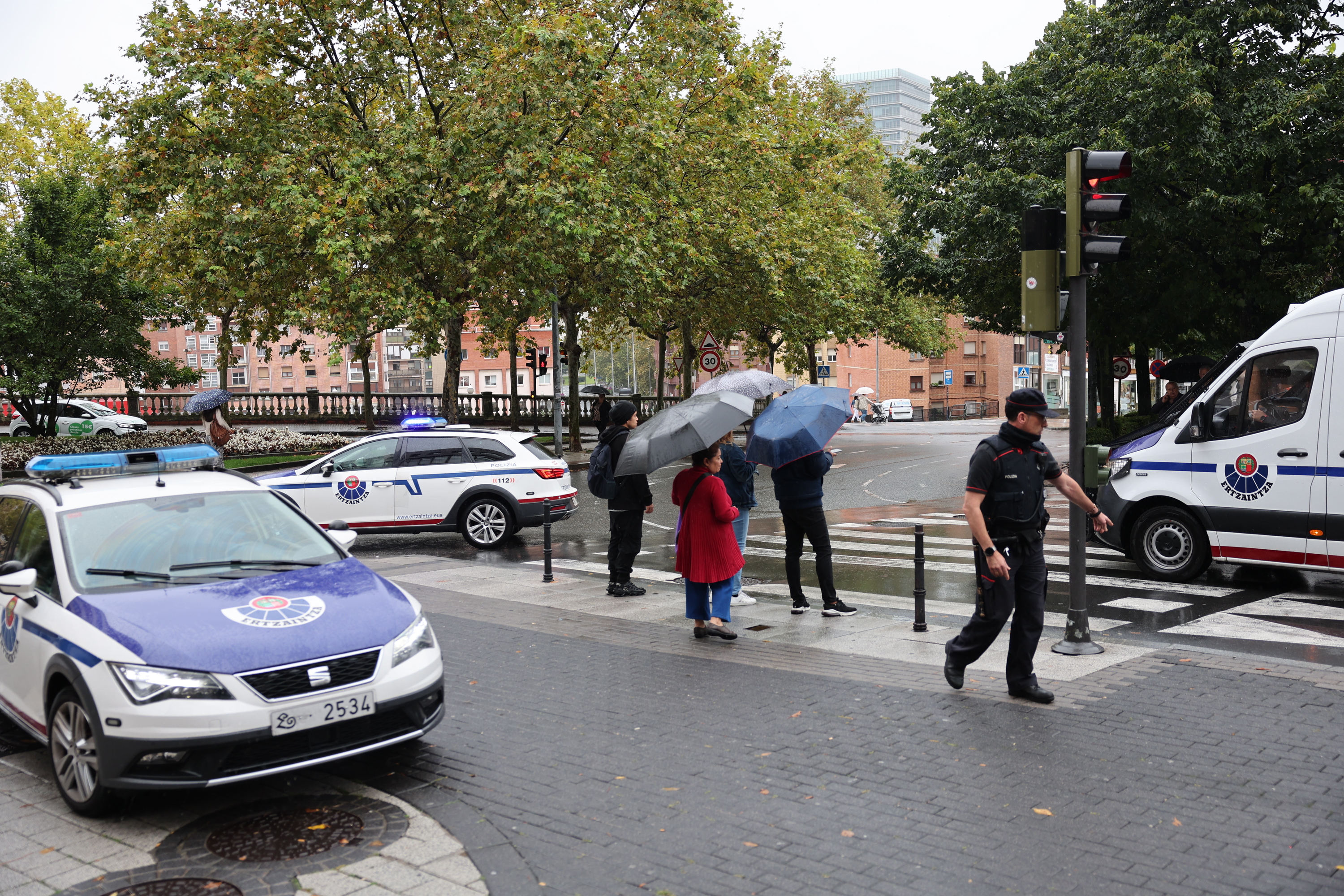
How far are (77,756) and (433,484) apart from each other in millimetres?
9740

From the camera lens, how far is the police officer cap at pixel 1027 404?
620 cm

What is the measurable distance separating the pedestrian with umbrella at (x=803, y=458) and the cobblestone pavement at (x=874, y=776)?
135 centimetres

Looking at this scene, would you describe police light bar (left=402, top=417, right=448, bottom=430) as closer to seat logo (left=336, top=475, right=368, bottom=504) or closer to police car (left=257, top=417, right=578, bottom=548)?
police car (left=257, top=417, right=578, bottom=548)

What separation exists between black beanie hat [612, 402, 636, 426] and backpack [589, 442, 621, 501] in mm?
246

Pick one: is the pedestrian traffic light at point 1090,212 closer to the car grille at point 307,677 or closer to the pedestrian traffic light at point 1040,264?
the pedestrian traffic light at point 1040,264

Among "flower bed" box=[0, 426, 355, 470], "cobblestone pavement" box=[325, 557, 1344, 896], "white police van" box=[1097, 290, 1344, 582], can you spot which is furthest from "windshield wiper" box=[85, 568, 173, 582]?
"flower bed" box=[0, 426, 355, 470]

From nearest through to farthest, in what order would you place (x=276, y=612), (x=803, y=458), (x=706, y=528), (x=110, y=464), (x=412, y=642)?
1. (x=276, y=612)
2. (x=412, y=642)
3. (x=110, y=464)
4. (x=706, y=528)
5. (x=803, y=458)

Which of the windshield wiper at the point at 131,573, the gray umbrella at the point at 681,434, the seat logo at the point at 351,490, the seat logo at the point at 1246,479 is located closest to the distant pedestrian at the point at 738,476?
the gray umbrella at the point at 681,434

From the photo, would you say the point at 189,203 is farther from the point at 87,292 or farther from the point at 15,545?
the point at 15,545

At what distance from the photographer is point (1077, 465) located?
7426mm

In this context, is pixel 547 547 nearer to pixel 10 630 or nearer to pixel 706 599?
pixel 706 599

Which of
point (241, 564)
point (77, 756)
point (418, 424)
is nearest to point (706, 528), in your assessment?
point (241, 564)

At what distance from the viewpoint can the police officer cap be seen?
6195 mm

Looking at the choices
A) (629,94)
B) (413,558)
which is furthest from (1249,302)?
(413,558)
